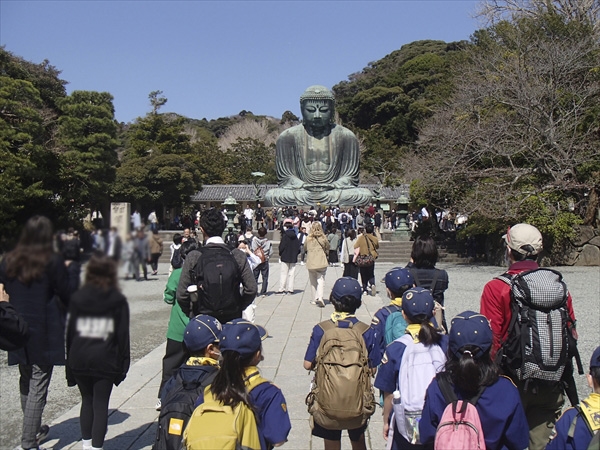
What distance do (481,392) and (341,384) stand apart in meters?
0.70

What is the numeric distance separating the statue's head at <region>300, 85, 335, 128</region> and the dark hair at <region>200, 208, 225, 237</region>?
18.2 m

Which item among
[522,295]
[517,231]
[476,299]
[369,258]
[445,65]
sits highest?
[445,65]

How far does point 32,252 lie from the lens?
1.09 metres

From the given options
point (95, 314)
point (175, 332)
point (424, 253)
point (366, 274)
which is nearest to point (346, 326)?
point (424, 253)

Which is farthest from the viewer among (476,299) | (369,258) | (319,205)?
Result: (319,205)

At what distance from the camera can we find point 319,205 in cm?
2025

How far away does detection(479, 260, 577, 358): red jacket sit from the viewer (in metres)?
2.86

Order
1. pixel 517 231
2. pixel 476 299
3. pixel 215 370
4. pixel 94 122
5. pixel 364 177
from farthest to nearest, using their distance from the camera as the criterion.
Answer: pixel 364 177, pixel 476 299, pixel 517 231, pixel 215 370, pixel 94 122

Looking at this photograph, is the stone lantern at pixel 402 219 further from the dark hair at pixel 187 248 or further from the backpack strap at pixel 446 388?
the backpack strap at pixel 446 388

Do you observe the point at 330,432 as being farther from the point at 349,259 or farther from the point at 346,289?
the point at 349,259

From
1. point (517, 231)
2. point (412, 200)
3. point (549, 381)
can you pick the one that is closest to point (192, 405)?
point (549, 381)

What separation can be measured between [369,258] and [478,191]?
6.05 meters

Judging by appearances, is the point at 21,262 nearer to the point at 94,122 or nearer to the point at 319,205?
the point at 94,122

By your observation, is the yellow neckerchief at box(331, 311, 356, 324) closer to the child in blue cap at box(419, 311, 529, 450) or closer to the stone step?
the child in blue cap at box(419, 311, 529, 450)
